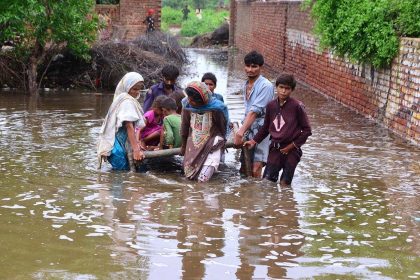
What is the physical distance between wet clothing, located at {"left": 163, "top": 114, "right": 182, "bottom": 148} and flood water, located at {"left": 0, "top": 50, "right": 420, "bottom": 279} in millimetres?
447

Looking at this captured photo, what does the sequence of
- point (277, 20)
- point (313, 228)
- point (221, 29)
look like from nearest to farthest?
point (313, 228) < point (277, 20) < point (221, 29)

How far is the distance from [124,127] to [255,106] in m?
1.58

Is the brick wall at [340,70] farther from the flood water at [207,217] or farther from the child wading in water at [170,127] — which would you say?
the child wading in water at [170,127]

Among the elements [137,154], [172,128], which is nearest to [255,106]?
[172,128]

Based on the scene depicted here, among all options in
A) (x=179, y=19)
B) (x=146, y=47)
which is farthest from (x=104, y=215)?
(x=179, y=19)

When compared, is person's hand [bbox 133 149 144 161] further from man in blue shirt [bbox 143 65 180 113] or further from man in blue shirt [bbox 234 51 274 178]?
man in blue shirt [bbox 143 65 180 113]

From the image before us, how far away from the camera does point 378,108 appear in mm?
14141

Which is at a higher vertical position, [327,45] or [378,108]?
[327,45]

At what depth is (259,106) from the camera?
8.79 meters

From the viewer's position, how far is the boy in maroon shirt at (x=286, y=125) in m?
8.34

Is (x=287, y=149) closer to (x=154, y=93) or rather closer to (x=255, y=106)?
(x=255, y=106)

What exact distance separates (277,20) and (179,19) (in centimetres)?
3941

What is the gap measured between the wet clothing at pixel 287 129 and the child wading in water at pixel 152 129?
158cm

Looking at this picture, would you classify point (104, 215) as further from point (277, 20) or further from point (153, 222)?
point (277, 20)
